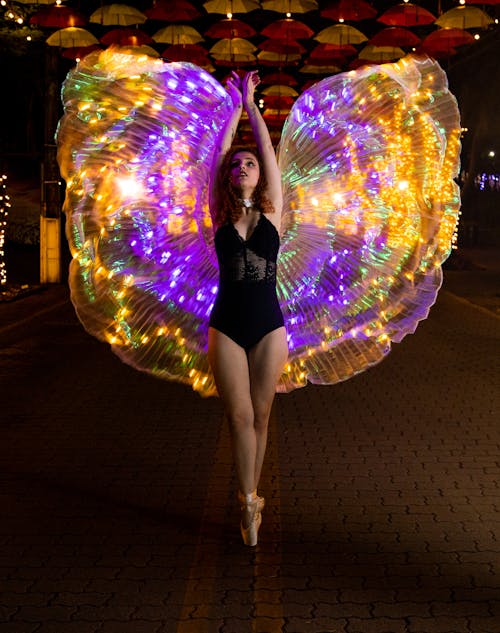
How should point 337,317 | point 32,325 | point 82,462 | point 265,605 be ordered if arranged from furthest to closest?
point 32,325
point 82,462
point 337,317
point 265,605

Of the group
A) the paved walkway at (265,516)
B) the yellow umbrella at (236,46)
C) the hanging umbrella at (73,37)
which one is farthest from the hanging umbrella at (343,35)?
the paved walkway at (265,516)

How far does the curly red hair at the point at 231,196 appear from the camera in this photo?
5.63 meters

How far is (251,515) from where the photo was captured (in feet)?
18.6

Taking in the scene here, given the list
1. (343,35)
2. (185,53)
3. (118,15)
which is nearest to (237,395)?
(118,15)

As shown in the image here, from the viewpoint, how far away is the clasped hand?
5934mm

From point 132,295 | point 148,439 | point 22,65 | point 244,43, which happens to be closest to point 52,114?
point 244,43

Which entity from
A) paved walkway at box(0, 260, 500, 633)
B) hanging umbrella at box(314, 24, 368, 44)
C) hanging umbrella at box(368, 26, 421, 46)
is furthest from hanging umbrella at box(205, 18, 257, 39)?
paved walkway at box(0, 260, 500, 633)

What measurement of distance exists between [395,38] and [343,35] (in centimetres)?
211

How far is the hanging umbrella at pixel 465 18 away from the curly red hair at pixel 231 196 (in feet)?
33.3

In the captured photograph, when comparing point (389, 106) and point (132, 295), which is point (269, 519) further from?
point (389, 106)

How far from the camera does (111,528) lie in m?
6.09

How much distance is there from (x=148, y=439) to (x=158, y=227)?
253 cm

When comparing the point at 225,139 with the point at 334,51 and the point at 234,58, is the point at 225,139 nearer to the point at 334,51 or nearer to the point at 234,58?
the point at 334,51

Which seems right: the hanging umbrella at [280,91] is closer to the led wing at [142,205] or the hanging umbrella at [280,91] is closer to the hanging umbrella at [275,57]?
the hanging umbrella at [275,57]
